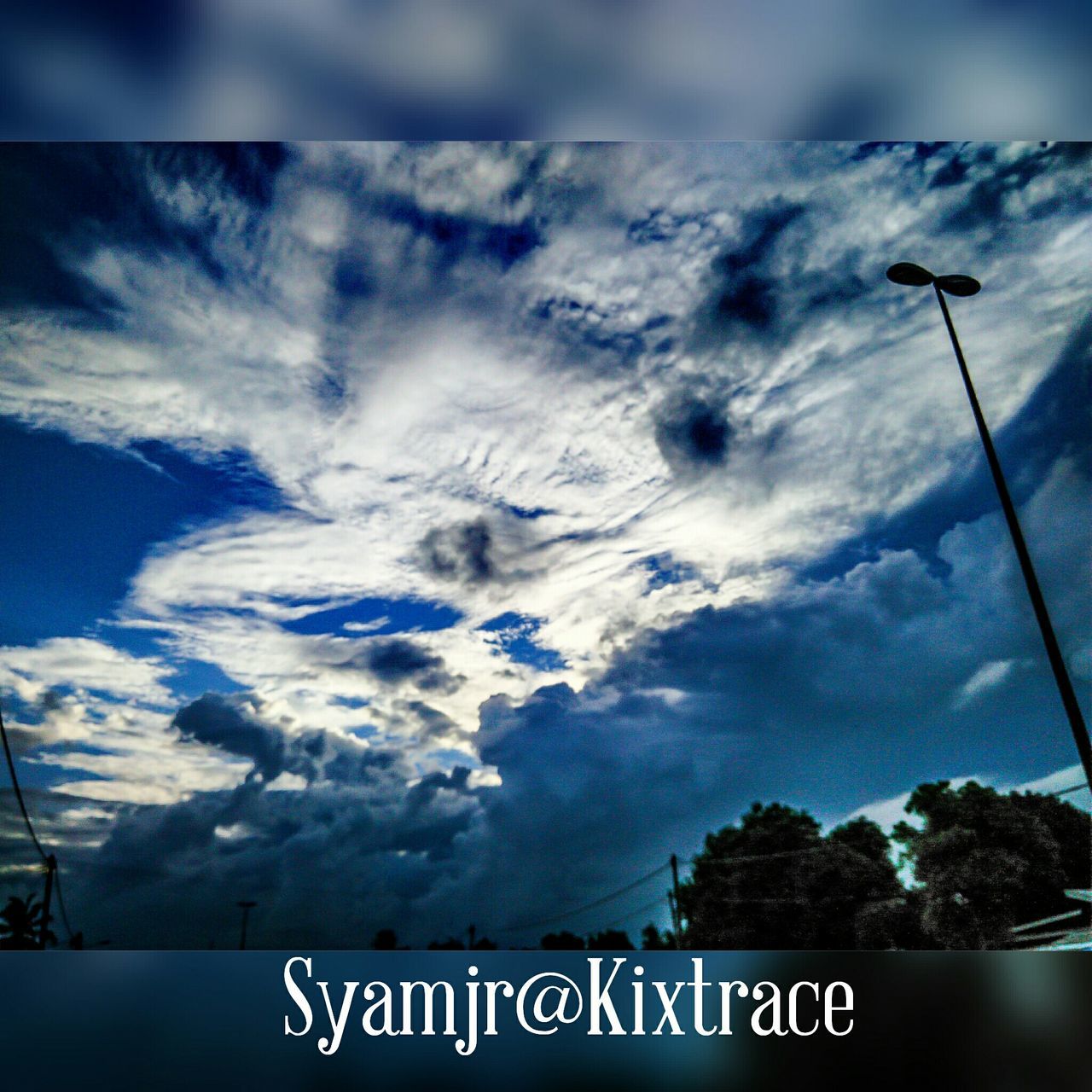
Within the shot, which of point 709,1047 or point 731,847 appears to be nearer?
point 709,1047

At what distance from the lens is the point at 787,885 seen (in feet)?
81.3

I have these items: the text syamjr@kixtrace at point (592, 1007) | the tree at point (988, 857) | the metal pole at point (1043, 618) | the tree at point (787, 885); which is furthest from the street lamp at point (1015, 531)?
the tree at point (787, 885)

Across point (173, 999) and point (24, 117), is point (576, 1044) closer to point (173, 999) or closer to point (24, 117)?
point (24, 117)

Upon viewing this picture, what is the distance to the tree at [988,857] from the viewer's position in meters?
19.0

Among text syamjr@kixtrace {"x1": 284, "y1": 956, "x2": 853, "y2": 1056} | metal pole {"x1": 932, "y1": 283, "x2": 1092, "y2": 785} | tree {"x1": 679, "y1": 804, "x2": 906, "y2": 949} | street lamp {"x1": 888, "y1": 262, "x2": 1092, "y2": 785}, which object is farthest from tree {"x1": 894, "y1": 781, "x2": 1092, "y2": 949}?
street lamp {"x1": 888, "y1": 262, "x2": 1092, "y2": 785}

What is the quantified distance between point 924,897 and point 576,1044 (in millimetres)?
16078

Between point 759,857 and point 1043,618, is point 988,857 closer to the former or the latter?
point 759,857

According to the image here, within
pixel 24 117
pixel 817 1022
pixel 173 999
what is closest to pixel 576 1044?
pixel 817 1022

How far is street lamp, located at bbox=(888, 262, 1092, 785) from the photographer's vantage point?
7.75 meters

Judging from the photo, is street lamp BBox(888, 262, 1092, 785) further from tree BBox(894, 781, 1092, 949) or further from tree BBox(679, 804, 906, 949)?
tree BBox(679, 804, 906, 949)

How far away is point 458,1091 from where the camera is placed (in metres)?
8.47

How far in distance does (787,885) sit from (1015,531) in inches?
765

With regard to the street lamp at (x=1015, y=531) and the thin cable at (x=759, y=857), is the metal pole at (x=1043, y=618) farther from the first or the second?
the thin cable at (x=759, y=857)

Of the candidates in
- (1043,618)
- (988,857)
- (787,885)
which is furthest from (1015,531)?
(787,885)
